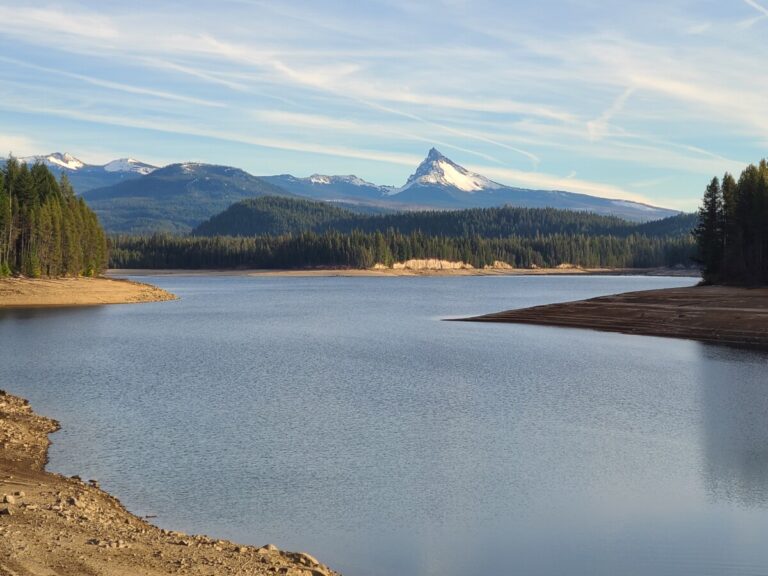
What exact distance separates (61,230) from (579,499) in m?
103

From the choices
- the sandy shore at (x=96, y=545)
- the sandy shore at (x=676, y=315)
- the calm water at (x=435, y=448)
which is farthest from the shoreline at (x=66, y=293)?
the sandy shore at (x=96, y=545)

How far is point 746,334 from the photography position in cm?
6050

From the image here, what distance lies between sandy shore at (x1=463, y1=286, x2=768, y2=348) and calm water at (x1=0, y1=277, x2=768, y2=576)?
15.3 feet

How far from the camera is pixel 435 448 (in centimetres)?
2778

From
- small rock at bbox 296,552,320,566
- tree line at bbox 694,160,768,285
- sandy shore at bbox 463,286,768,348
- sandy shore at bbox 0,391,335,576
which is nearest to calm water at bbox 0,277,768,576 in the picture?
small rock at bbox 296,552,320,566

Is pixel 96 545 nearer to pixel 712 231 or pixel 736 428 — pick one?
pixel 736 428

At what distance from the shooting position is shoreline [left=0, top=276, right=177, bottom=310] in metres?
96.9

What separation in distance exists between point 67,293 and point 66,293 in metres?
0.12

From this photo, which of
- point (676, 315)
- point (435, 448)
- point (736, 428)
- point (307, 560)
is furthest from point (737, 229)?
point (307, 560)

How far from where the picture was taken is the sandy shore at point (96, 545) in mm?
14602

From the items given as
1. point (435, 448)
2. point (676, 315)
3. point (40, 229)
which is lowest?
point (435, 448)

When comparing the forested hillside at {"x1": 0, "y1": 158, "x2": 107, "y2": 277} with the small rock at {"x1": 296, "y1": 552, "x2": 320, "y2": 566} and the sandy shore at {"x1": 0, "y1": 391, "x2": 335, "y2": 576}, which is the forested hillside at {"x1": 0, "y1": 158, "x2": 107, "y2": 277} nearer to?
the sandy shore at {"x1": 0, "y1": 391, "x2": 335, "y2": 576}

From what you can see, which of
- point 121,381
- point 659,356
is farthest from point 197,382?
point 659,356

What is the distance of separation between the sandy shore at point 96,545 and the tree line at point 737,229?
258 feet
